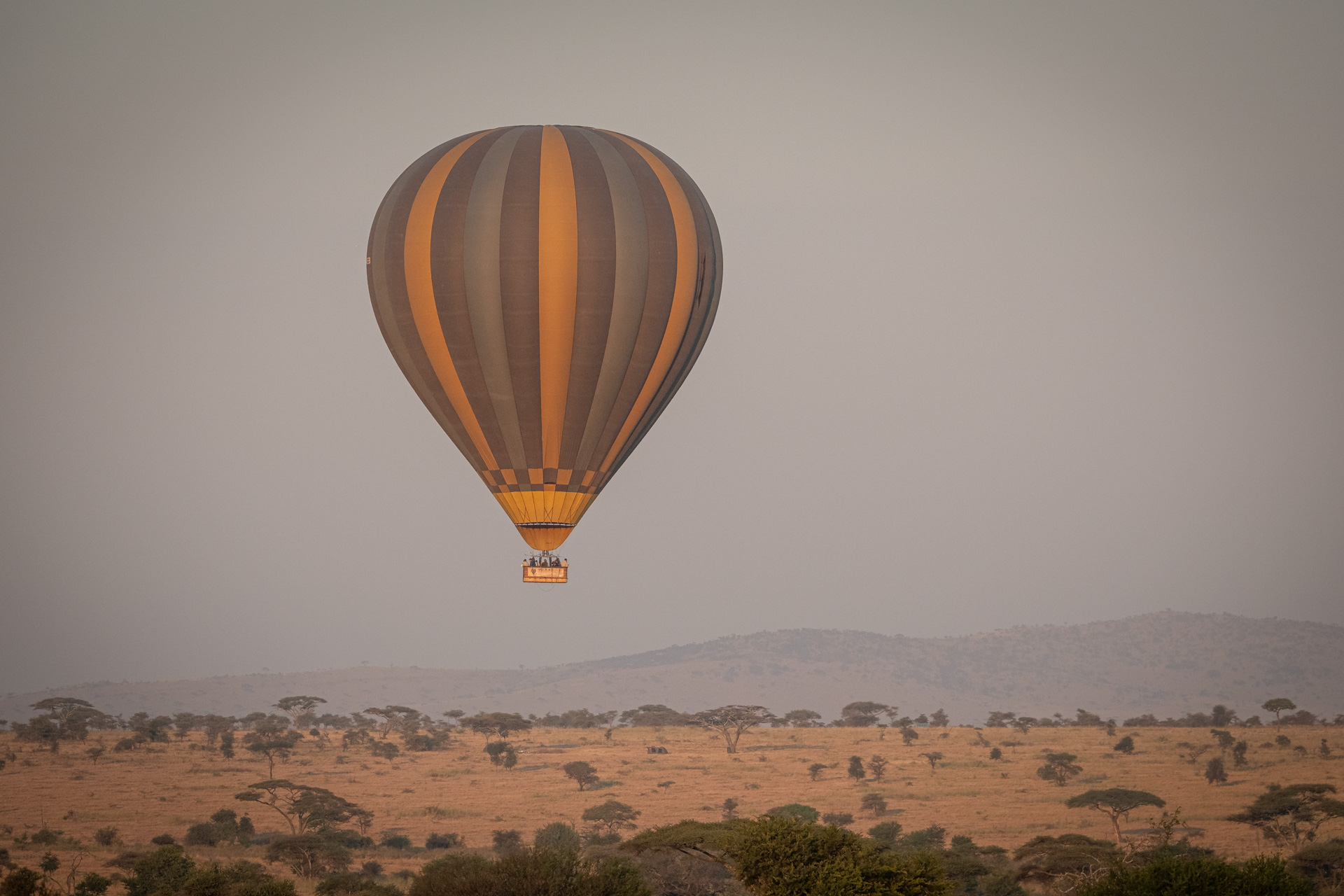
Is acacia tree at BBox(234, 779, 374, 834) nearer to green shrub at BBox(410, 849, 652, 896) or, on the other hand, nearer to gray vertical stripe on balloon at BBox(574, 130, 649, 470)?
green shrub at BBox(410, 849, 652, 896)

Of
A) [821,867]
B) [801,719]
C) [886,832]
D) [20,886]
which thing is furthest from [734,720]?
[821,867]

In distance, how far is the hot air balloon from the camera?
26.2 metres

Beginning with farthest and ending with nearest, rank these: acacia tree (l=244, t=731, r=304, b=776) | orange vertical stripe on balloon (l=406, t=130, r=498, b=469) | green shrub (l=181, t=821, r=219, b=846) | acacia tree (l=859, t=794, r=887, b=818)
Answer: acacia tree (l=244, t=731, r=304, b=776) < acacia tree (l=859, t=794, r=887, b=818) < green shrub (l=181, t=821, r=219, b=846) < orange vertical stripe on balloon (l=406, t=130, r=498, b=469)

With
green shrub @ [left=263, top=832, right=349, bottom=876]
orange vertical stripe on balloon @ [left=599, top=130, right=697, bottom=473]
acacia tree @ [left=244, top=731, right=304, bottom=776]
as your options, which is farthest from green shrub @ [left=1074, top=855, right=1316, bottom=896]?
acacia tree @ [left=244, top=731, right=304, bottom=776]

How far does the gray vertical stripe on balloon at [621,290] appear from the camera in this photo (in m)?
26.3

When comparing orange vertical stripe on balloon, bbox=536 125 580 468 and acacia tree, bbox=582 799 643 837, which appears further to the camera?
acacia tree, bbox=582 799 643 837

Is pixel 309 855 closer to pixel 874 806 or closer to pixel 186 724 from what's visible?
pixel 874 806

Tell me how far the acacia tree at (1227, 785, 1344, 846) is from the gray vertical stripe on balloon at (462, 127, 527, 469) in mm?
28591

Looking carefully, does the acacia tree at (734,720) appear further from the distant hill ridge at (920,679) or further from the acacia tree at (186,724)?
the distant hill ridge at (920,679)

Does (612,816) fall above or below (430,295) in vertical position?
below

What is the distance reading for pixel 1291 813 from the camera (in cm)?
4328

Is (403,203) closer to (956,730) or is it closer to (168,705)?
(956,730)

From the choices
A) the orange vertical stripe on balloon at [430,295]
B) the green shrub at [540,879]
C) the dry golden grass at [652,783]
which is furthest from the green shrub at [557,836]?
the orange vertical stripe on balloon at [430,295]

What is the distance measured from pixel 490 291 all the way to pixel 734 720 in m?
54.2
